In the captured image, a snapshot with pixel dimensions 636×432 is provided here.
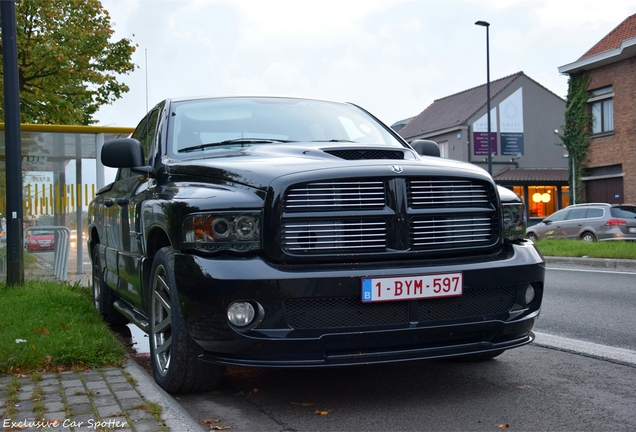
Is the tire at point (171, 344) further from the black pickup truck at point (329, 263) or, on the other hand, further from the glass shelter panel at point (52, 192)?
the glass shelter panel at point (52, 192)

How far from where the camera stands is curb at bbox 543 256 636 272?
14008 millimetres

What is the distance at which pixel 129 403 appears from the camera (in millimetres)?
3814

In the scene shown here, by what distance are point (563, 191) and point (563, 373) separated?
44026mm

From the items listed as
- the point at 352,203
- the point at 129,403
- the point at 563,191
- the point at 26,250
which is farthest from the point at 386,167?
the point at 563,191

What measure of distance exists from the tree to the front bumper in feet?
60.7

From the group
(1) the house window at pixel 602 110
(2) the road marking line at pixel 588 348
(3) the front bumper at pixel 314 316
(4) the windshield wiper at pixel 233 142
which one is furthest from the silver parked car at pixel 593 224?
(3) the front bumper at pixel 314 316

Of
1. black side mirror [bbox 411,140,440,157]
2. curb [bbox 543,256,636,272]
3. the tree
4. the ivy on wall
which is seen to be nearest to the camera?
black side mirror [bbox 411,140,440,157]

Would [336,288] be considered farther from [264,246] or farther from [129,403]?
[129,403]

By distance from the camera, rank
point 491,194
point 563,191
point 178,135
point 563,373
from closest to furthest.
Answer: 1. point 491,194
2. point 563,373
3. point 178,135
4. point 563,191

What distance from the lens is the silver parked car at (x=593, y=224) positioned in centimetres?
2066

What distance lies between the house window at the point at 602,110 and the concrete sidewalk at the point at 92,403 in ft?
91.5

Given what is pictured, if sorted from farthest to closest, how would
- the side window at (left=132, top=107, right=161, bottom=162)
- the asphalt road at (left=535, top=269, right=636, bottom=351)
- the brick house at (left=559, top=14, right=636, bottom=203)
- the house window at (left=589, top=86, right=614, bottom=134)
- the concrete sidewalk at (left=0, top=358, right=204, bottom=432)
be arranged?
the house window at (left=589, top=86, right=614, bottom=134), the brick house at (left=559, top=14, right=636, bottom=203), the asphalt road at (left=535, top=269, right=636, bottom=351), the side window at (left=132, top=107, right=161, bottom=162), the concrete sidewalk at (left=0, top=358, right=204, bottom=432)

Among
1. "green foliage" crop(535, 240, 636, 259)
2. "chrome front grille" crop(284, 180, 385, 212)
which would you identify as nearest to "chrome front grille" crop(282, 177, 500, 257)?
"chrome front grille" crop(284, 180, 385, 212)

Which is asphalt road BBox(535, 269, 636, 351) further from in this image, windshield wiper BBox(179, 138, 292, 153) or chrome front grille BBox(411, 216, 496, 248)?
windshield wiper BBox(179, 138, 292, 153)
